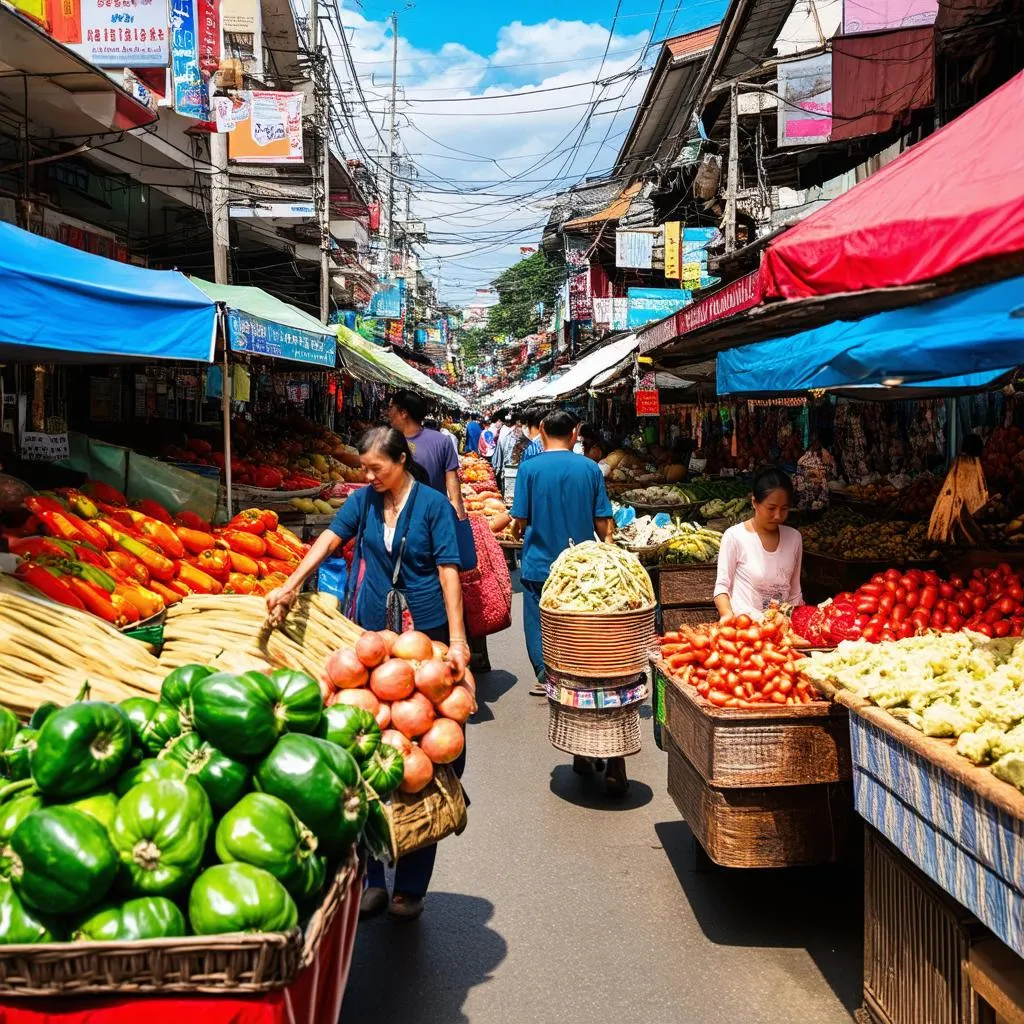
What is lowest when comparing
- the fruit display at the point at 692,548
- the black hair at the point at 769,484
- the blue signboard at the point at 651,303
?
the fruit display at the point at 692,548

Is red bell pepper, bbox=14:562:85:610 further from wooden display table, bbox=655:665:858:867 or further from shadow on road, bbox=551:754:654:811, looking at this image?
wooden display table, bbox=655:665:858:867

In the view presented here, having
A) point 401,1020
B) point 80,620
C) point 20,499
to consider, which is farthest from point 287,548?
point 401,1020

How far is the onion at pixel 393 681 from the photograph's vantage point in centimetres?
347

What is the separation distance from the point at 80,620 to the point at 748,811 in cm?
290

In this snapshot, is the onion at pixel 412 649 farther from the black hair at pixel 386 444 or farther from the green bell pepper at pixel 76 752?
the green bell pepper at pixel 76 752

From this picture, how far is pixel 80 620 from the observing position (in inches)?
156

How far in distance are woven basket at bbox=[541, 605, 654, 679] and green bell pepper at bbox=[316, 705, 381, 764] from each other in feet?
8.32

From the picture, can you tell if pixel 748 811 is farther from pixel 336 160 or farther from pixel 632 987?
pixel 336 160

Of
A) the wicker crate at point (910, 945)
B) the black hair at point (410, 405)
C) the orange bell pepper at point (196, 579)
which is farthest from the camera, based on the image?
the black hair at point (410, 405)

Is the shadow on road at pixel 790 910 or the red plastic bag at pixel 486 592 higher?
the red plastic bag at pixel 486 592

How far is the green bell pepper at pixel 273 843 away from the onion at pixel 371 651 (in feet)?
4.03

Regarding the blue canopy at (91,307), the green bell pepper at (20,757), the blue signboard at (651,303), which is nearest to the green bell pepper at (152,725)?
the green bell pepper at (20,757)

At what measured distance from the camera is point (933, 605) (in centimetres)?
Result: 543

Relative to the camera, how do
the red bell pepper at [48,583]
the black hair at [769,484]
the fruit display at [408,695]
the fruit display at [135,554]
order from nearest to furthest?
the fruit display at [408,695]
the red bell pepper at [48,583]
the fruit display at [135,554]
the black hair at [769,484]
